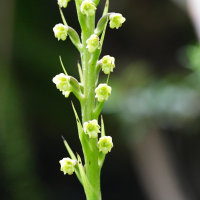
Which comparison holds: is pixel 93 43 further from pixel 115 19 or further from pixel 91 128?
pixel 91 128

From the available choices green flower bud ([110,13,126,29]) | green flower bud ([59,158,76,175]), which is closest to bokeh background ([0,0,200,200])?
green flower bud ([110,13,126,29])

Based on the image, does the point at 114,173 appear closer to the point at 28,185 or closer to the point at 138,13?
the point at 28,185

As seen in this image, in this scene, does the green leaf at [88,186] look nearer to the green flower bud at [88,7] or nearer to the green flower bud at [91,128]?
the green flower bud at [91,128]

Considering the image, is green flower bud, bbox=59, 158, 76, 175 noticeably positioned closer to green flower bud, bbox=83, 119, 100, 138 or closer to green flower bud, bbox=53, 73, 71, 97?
green flower bud, bbox=83, 119, 100, 138

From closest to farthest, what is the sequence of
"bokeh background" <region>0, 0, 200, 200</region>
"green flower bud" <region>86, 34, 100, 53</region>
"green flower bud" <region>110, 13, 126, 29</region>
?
"green flower bud" <region>86, 34, 100, 53</region>, "green flower bud" <region>110, 13, 126, 29</region>, "bokeh background" <region>0, 0, 200, 200</region>

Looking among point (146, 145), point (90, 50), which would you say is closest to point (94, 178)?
point (90, 50)

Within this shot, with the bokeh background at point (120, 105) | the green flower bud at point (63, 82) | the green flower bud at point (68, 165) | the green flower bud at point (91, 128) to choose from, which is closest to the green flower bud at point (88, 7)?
the green flower bud at point (63, 82)

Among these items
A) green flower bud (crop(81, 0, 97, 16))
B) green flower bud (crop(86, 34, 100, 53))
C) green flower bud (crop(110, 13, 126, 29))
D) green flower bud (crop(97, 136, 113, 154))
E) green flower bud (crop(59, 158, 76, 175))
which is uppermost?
green flower bud (crop(81, 0, 97, 16))
